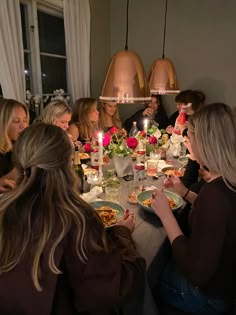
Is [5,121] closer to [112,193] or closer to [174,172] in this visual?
[112,193]

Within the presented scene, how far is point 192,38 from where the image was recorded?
3590 millimetres

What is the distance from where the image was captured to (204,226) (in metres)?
0.90

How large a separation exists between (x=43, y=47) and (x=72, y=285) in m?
3.02

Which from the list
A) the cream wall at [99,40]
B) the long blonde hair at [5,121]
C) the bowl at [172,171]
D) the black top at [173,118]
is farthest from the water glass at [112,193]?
the cream wall at [99,40]

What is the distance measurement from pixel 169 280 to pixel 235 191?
535mm

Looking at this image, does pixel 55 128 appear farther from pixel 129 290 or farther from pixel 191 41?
→ pixel 191 41

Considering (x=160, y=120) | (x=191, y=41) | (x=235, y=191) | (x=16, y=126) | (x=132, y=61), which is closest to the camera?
(x=235, y=191)

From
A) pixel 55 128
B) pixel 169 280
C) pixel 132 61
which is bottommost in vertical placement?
pixel 169 280

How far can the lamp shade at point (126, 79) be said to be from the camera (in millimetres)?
1579

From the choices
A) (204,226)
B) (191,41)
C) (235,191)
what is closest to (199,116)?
(235,191)

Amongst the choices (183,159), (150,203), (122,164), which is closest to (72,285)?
(150,203)

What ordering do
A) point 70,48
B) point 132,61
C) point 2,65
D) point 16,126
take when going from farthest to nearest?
point 70,48 < point 2,65 < point 16,126 < point 132,61

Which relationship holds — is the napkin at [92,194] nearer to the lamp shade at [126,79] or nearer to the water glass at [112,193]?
the water glass at [112,193]

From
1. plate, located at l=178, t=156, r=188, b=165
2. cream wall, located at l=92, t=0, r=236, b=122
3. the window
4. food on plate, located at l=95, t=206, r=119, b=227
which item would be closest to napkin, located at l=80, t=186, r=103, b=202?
food on plate, located at l=95, t=206, r=119, b=227
